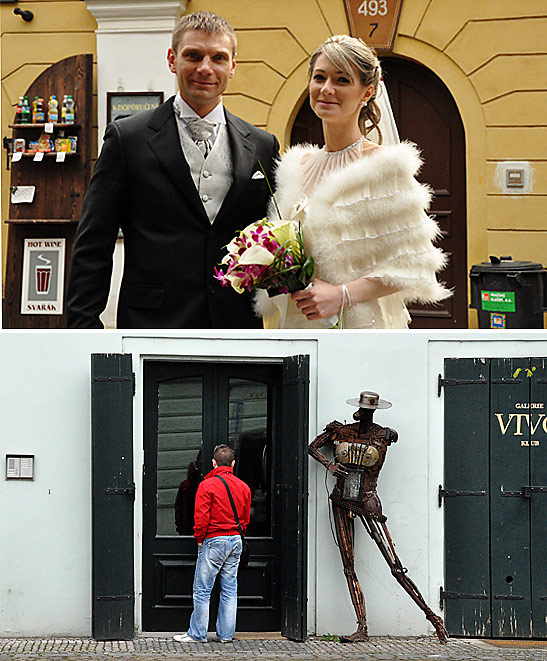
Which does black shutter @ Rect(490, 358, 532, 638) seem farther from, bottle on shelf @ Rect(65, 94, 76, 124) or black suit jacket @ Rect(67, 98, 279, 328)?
bottle on shelf @ Rect(65, 94, 76, 124)

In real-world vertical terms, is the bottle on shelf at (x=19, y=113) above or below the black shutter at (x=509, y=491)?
above

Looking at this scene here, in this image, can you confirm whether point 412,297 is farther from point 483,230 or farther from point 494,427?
point 483,230

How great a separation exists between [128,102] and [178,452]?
4.87 meters

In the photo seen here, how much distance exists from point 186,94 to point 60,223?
6.60 meters

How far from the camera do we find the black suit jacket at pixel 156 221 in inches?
182

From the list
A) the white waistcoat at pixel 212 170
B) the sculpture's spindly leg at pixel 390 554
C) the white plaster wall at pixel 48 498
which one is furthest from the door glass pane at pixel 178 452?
the white waistcoat at pixel 212 170

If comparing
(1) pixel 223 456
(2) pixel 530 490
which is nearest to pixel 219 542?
(1) pixel 223 456

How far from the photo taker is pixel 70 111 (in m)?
10.9

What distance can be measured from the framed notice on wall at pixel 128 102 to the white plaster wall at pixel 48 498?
455 cm

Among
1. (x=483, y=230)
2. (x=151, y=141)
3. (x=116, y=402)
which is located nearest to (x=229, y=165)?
(x=151, y=141)

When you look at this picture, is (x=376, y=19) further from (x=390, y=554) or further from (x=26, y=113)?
(x=390, y=554)

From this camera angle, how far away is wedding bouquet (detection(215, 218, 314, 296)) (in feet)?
14.7

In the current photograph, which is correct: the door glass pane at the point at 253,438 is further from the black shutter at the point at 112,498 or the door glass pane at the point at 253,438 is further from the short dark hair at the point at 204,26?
the short dark hair at the point at 204,26

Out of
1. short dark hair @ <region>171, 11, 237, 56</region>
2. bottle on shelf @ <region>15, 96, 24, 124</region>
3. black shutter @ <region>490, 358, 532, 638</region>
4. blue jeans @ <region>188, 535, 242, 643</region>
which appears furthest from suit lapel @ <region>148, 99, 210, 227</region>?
bottle on shelf @ <region>15, 96, 24, 124</region>
